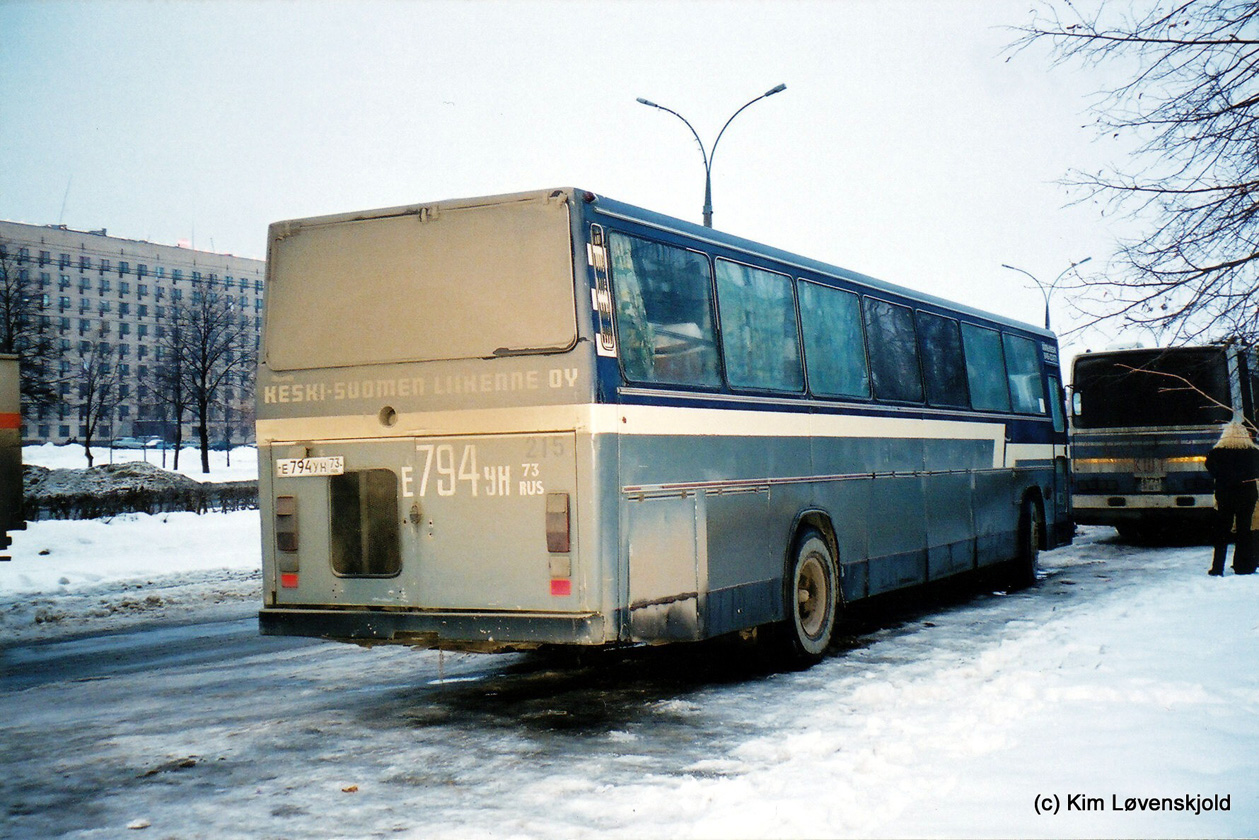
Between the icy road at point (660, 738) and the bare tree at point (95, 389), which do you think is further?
the bare tree at point (95, 389)

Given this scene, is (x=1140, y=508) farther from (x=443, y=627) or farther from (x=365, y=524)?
(x=365, y=524)

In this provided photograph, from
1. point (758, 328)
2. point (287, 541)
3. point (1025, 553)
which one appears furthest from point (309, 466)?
point (1025, 553)

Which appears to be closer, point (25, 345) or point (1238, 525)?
point (1238, 525)

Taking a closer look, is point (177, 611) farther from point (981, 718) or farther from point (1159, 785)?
point (1159, 785)

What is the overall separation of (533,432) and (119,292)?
463 feet

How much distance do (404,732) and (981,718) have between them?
3.42 metres

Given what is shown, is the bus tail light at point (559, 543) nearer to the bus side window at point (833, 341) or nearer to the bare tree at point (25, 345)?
the bus side window at point (833, 341)

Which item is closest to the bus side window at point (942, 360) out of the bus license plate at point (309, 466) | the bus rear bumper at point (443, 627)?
the bus rear bumper at point (443, 627)

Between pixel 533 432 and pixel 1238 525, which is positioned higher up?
pixel 533 432

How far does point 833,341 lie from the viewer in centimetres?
1010

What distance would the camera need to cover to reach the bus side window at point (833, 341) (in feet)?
31.9

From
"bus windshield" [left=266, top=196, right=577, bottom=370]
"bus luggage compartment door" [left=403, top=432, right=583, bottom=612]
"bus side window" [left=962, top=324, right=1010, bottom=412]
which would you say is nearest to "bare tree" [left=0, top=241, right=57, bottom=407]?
"bus side window" [left=962, top=324, right=1010, bottom=412]

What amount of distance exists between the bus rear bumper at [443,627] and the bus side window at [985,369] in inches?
288

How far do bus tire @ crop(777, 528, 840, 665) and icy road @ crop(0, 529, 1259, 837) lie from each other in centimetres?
30
